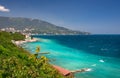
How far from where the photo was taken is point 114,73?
208 feet

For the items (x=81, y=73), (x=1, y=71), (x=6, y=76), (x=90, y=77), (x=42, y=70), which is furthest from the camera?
(x=81, y=73)

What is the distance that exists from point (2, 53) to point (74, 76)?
2213cm

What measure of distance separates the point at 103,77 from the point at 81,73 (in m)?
6.37

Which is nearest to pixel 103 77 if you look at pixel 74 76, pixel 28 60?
pixel 74 76

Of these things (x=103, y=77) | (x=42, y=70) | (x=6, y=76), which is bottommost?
(x=103, y=77)

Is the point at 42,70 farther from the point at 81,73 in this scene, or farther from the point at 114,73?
the point at 114,73

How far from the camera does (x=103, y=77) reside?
5812cm

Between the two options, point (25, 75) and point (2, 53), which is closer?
point (25, 75)

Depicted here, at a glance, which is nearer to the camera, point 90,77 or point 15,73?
point 15,73

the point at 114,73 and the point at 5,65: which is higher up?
the point at 5,65

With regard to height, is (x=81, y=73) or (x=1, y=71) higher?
(x=1, y=71)

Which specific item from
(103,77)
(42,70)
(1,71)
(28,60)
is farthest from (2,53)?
(103,77)

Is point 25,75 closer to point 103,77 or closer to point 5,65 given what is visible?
point 5,65

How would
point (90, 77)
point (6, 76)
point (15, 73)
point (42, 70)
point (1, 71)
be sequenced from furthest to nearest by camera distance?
point (90, 77)
point (42, 70)
point (1, 71)
point (6, 76)
point (15, 73)
